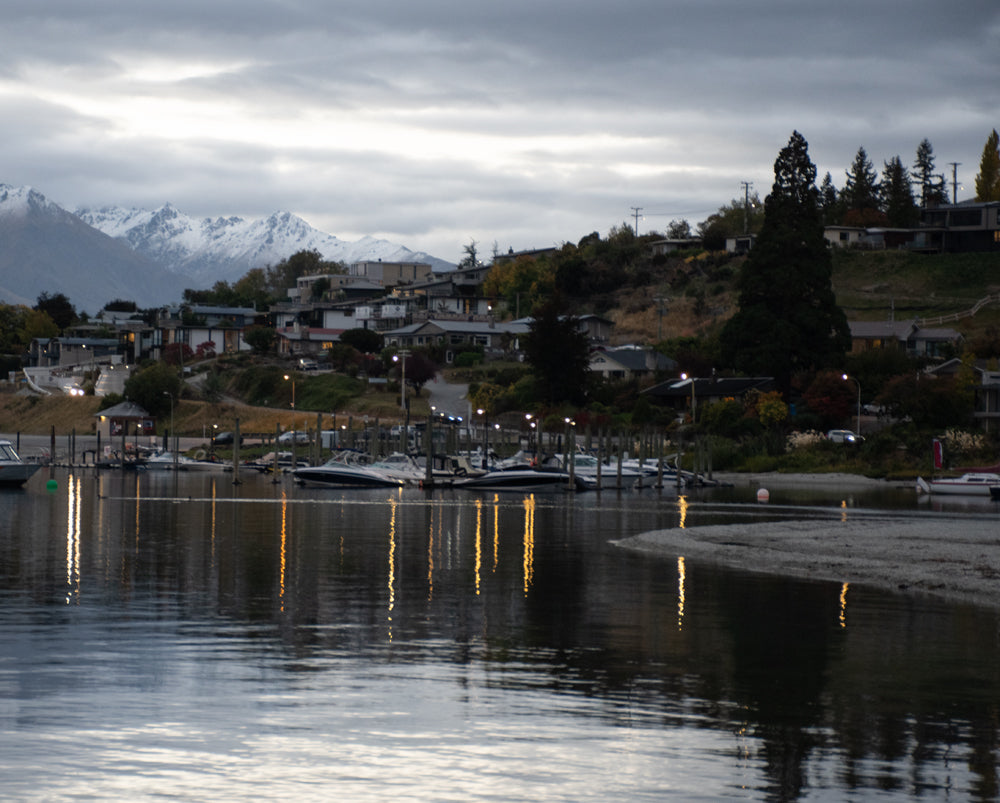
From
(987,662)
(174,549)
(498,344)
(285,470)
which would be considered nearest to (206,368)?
(498,344)

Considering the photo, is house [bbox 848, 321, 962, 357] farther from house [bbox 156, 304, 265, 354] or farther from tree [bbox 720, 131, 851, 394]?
house [bbox 156, 304, 265, 354]

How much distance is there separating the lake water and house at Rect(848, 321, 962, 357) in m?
104

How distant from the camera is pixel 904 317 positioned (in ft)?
503

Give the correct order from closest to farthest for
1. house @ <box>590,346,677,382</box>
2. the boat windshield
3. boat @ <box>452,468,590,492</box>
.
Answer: the boat windshield → boat @ <box>452,468,590,492</box> → house @ <box>590,346,677,382</box>

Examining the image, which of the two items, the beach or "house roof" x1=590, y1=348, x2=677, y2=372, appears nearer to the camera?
the beach

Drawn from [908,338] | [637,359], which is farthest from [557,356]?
[908,338]

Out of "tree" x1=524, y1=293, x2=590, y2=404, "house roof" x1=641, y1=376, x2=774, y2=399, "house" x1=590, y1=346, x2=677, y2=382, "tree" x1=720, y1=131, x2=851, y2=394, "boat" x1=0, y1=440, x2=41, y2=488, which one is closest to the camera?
"boat" x1=0, y1=440, x2=41, y2=488

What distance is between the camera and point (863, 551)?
38.9 m

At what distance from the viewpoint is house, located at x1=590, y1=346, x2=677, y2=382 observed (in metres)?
139

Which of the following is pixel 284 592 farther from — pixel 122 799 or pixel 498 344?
pixel 498 344

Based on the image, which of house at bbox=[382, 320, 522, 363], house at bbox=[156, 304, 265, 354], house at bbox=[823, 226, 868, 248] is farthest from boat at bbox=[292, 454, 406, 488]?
house at bbox=[823, 226, 868, 248]

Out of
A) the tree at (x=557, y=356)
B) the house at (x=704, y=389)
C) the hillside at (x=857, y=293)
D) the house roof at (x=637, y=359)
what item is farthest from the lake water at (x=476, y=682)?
the hillside at (x=857, y=293)

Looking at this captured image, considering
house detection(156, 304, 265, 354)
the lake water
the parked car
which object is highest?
house detection(156, 304, 265, 354)

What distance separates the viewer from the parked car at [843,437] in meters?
102
